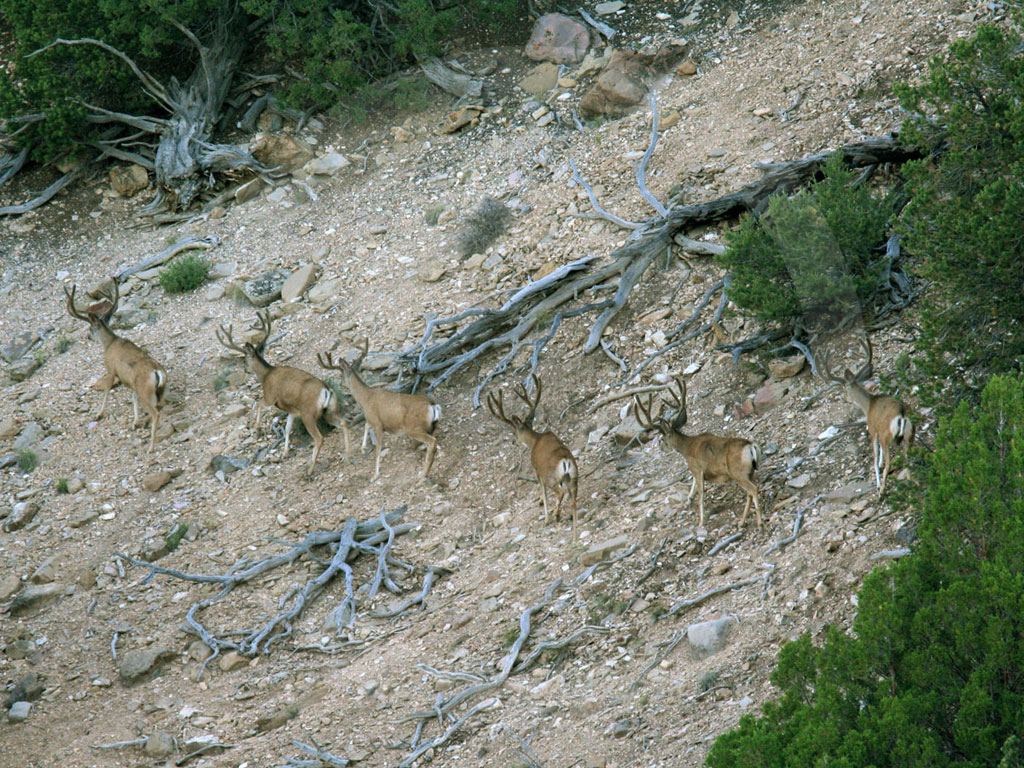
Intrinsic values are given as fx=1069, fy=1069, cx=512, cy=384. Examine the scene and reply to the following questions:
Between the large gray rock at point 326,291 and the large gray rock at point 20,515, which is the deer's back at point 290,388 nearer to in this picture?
the large gray rock at point 326,291

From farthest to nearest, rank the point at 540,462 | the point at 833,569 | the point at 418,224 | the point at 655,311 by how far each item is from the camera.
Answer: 1. the point at 418,224
2. the point at 655,311
3. the point at 540,462
4. the point at 833,569

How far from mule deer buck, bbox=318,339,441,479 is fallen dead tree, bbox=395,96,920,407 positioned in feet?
2.07

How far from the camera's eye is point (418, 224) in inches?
552

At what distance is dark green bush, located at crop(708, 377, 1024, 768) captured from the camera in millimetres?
4395

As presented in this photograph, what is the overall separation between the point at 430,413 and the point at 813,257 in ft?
12.5

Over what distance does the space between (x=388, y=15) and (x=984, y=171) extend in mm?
11595

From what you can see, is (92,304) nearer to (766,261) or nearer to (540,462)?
(540,462)

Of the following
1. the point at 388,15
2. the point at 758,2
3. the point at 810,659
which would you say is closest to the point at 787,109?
the point at 758,2

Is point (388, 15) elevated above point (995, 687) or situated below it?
below

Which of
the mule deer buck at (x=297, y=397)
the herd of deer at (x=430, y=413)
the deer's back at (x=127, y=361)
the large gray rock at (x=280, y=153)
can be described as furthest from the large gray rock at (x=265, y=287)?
the large gray rock at (x=280, y=153)

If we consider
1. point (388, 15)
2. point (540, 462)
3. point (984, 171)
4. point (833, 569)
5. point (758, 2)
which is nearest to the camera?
point (833, 569)

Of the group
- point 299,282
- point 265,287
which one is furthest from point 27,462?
point 299,282

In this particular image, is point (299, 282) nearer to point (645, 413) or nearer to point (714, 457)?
point (645, 413)

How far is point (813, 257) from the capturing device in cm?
948
